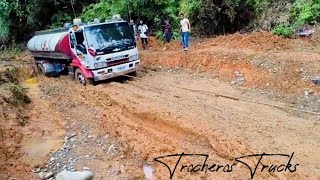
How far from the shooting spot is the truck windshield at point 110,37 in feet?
38.1

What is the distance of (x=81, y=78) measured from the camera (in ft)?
42.1

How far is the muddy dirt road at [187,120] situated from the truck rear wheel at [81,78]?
0.89 ft

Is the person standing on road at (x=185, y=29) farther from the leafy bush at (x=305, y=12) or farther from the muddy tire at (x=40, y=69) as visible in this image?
the muddy tire at (x=40, y=69)

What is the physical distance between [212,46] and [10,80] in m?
8.37

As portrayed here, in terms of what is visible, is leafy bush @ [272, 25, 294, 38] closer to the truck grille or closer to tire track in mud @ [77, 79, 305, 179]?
the truck grille

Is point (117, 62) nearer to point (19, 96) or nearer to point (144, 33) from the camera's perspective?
point (19, 96)

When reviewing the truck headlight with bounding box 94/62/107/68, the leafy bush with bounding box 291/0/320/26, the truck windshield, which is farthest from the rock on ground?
the leafy bush with bounding box 291/0/320/26

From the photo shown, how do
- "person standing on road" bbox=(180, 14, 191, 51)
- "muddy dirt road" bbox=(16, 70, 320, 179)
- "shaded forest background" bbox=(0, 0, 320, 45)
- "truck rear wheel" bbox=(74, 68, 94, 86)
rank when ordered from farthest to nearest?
1. "person standing on road" bbox=(180, 14, 191, 51)
2. "shaded forest background" bbox=(0, 0, 320, 45)
3. "truck rear wheel" bbox=(74, 68, 94, 86)
4. "muddy dirt road" bbox=(16, 70, 320, 179)

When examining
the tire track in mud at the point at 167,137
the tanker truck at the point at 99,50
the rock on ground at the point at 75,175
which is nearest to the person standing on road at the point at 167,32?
the tanker truck at the point at 99,50

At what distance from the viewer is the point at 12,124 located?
9523mm

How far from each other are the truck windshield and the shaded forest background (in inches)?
189

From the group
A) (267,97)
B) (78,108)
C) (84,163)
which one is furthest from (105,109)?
(267,97)

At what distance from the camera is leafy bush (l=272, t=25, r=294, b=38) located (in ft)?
42.5

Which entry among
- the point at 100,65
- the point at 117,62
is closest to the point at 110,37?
the point at 117,62
